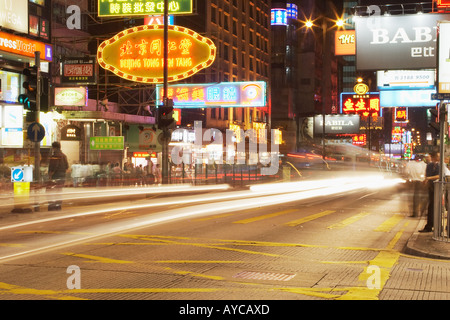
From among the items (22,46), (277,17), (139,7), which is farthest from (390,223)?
(277,17)

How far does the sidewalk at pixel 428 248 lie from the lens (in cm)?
1072

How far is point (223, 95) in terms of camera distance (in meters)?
37.7

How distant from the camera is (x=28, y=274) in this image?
8836mm

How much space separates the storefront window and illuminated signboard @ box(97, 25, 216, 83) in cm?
443

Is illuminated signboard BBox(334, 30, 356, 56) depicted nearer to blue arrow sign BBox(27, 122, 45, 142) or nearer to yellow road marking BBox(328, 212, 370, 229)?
yellow road marking BBox(328, 212, 370, 229)

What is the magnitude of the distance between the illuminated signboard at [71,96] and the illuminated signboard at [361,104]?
26.6m

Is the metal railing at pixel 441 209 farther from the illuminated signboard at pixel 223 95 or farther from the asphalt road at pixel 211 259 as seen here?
the illuminated signboard at pixel 223 95

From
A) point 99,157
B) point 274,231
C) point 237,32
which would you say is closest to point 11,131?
point 99,157

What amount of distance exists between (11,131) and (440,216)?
21800mm

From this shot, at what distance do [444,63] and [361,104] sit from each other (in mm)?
38923

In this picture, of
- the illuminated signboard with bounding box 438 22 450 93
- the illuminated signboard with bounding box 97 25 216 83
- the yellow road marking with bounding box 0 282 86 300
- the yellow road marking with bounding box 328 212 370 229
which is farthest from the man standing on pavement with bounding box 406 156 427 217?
the illuminated signboard with bounding box 97 25 216 83

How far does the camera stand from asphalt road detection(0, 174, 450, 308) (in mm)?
7812

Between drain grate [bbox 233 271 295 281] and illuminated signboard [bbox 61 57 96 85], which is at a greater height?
illuminated signboard [bbox 61 57 96 85]

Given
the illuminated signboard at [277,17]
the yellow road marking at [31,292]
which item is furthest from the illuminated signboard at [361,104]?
the yellow road marking at [31,292]
